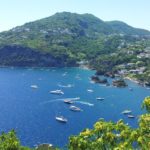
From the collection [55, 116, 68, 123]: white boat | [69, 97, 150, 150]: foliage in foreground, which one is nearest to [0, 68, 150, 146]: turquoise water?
[55, 116, 68, 123]: white boat

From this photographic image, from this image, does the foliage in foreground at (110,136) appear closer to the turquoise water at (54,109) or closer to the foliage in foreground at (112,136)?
the foliage in foreground at (112,136)

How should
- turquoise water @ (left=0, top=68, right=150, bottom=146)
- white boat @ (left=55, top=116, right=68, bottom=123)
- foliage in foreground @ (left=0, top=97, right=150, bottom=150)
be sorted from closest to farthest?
1. foliage in foreground @ (left=0, top=97, right=150, bottom=150)
2. turquoise water @ (left=0, top=68, right=150, bottom=146)
3. white boat @ (left=55, top=116, right=68, bottom=123)

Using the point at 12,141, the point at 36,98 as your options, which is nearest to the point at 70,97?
the point at 36,98

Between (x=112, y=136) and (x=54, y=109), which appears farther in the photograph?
(x=54, y=109)

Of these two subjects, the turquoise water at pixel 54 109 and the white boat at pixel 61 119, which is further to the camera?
the white boat at pixel 61 119

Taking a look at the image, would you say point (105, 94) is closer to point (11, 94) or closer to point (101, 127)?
point (11, 94)

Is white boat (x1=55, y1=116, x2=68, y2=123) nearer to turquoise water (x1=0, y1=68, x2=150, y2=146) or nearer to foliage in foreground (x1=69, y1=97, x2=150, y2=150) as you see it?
turquoise water (x1=0, y1=68, x2=150, y2=146)

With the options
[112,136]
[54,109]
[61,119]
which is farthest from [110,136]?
[54,109]

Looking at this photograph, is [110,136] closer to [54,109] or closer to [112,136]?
[112,136]

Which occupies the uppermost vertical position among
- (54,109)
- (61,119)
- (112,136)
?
(112,136)

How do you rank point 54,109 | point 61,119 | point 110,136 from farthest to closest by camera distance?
1. point 54,109
2. point 61,119
3. point 110,136

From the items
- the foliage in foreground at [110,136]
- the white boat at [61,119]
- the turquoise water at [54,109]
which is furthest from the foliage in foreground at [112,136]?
the white boat at [61,119]
